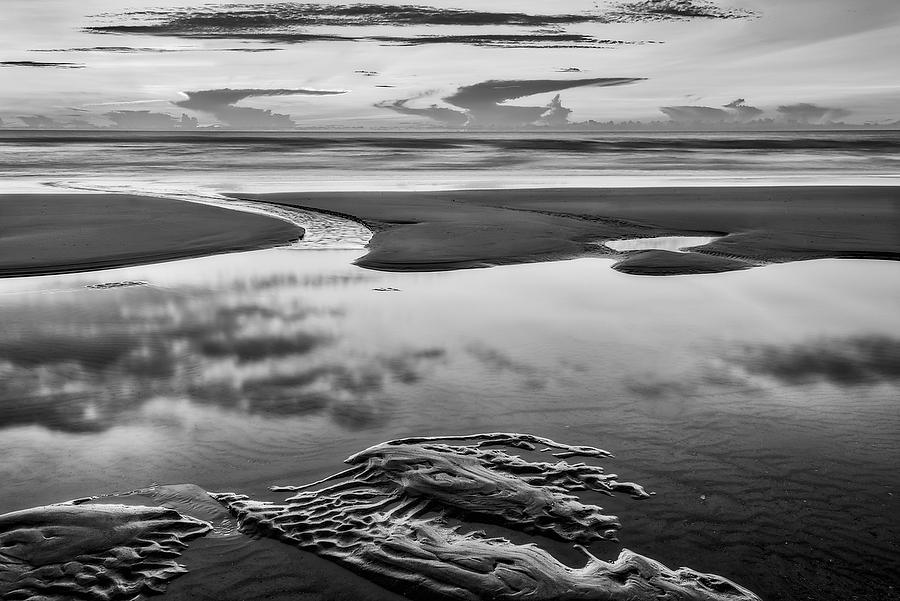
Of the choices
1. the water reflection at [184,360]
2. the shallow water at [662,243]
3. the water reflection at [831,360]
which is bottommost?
the water reflection at [831,360]

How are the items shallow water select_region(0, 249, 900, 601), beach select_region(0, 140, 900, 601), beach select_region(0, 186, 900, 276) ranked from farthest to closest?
beach select_region(0, 186, 900, 276), shallow water select_region(0, 249, 900, 601), beach select_region(0, 140, 900, 601)

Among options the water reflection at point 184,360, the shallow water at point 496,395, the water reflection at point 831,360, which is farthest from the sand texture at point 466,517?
the water reflection at point 831,360

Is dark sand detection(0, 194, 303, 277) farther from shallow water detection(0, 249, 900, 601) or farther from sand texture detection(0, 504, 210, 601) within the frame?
sand texture detection(0, 504, 210, 601)

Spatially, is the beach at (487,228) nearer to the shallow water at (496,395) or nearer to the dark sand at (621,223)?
the dark sand at (621,223)

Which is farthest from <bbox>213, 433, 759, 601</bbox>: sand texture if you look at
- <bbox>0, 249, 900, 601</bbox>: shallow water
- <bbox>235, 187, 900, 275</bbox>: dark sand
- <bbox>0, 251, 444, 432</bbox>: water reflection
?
<bbox>235, 187, 900, 275</bbox>: dark sand

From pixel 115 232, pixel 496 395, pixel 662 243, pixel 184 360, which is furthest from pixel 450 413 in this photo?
pixel 115 232

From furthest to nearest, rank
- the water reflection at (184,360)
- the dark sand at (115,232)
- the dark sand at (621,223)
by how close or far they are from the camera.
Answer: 1. the dark sand at (621,223)
2. the dark sand at (115,232)
3. the water reflection at (184,360)
